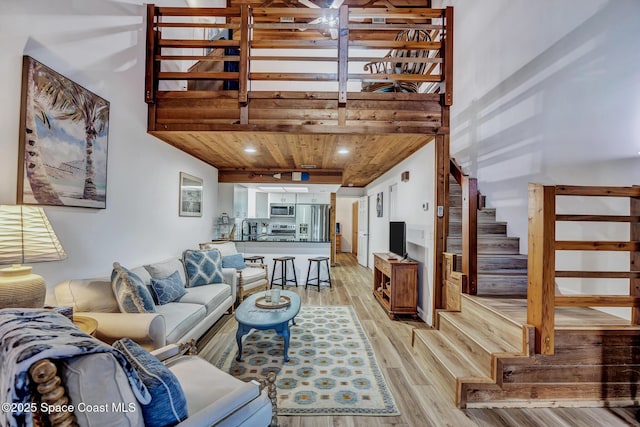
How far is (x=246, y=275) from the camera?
14.4ft

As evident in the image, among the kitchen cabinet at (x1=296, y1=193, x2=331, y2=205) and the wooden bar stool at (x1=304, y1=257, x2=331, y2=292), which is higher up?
the kitchen cabinet at (x1=296, y1=193, x2=331, y2=205)

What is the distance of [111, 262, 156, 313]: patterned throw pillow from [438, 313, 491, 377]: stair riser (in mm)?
2713

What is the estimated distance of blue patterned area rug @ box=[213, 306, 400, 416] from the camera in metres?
2.04

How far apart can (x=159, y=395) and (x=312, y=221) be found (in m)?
6.62

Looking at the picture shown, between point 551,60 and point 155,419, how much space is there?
4304mm

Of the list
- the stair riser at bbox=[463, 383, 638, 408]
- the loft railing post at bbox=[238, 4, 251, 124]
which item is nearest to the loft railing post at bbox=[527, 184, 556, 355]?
the stair riser at bbox=[463, 383, 638, 408]

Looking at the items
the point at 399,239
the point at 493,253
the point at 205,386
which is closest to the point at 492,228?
the point at 493,253

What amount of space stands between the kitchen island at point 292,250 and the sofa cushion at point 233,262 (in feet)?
3.52

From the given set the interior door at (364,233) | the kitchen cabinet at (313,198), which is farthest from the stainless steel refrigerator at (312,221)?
the interior door at (364,233)

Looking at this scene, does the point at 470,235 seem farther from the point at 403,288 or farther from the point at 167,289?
the point at 167,289

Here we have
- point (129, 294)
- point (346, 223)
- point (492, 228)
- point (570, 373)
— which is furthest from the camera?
point (346, 223)

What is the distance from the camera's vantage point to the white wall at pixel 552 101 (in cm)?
238

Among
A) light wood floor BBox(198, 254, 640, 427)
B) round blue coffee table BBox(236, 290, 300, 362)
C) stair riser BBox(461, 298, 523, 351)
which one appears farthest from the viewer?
round blue coffee table BBox(236, 290, 300, 362)

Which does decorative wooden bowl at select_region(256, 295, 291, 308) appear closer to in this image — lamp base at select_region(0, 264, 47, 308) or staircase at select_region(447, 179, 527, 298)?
lamp base at select_region(0, 264, 47, 308)
